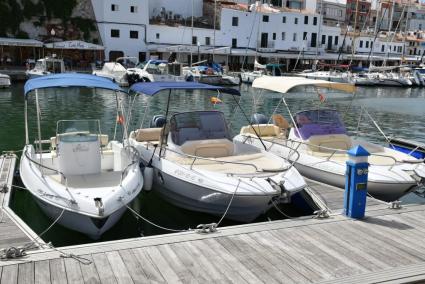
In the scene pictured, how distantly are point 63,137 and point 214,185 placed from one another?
10.8ft

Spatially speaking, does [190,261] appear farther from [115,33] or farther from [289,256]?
[115,33]

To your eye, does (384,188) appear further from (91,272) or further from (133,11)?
(133,11)

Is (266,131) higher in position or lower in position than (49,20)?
lower

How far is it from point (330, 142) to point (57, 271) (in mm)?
8093

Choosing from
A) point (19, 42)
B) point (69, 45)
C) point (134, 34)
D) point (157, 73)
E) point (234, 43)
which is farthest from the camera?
point (234, 43)

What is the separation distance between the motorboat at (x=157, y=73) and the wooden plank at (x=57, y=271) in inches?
1342

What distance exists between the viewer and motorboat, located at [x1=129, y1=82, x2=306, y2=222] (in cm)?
838

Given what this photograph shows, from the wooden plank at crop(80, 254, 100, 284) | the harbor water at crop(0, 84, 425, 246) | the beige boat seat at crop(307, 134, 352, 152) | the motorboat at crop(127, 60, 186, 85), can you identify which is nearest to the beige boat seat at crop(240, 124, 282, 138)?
the harbor water at crop(0, 84, 425, 246)

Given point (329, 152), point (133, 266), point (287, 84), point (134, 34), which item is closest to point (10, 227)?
point (133, 266)

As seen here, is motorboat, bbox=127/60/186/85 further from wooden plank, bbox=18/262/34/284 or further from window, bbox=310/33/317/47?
wooden plank, bbox=18/262/34/284

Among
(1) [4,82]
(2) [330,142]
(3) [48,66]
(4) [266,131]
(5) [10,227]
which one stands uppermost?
(3) [48,66]

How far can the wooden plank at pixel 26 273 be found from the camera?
548 centimetres

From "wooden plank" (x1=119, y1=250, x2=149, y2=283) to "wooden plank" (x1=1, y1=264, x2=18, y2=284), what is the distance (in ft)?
4.39

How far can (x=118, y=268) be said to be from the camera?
5844mm
